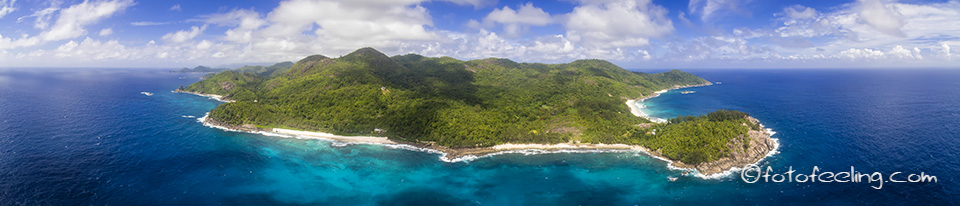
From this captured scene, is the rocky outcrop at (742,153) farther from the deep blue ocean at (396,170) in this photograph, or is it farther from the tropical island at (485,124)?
the deep blue ocean at (396,170)

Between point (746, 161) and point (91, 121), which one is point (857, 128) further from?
point (91, 121)

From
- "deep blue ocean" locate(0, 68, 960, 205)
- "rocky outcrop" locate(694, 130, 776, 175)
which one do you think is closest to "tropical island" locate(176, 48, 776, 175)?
"rocky outcrop" locate(694, 130, 776, 175)

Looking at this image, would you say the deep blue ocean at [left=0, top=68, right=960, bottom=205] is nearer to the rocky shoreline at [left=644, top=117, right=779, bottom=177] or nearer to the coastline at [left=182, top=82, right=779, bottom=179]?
the coastline at [left=182, top=82, right=779, bottom=179]

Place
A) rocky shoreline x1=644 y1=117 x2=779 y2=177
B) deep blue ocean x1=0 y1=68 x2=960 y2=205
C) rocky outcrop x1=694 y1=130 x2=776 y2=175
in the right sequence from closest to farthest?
deep blue ocean x1=0 y1=68 x2=960 y2=205 → rocky shoreline x1=644 y1=117 x2=779 y2=177 → rocky outcrop x1=694 y1=130 x2=776 y2=175

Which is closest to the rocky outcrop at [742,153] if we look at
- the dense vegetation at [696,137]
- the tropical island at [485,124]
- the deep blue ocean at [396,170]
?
the tropical island at [485,124]

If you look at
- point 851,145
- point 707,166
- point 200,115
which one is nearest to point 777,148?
point 851,145

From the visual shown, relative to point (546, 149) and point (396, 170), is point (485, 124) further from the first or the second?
point (396, 170)

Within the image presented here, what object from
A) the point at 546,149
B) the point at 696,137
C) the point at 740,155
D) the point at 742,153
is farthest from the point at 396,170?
the point at 742,153

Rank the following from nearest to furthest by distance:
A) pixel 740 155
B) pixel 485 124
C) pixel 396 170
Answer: pixel 396 170 < pixel 740 155 < pixel 485 124
